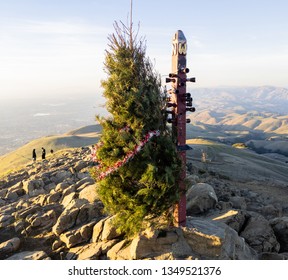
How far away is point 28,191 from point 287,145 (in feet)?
383

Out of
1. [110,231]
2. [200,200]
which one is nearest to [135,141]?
[110,231]

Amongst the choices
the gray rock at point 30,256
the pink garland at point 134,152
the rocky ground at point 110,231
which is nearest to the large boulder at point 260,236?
the rocky ground at point 110,231

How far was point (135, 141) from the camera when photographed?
995cm

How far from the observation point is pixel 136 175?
33.8 ft

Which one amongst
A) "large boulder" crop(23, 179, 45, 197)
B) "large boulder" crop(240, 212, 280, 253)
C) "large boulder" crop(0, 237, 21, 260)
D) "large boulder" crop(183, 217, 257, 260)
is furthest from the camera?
"large boulder" crop(23, 179, 45, 197)

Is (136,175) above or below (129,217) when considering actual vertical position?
above

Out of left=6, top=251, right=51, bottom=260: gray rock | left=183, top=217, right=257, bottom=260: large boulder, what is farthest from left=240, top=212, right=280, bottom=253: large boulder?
left=6, top=251, right=51, bottom=260: gray rock

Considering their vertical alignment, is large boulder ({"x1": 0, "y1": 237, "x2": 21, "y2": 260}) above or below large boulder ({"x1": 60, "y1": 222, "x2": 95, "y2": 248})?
below

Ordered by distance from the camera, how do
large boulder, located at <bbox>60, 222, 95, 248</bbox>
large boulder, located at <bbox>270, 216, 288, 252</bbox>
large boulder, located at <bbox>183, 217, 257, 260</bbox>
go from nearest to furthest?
large boulder, located at <bbox>183, 217, 257, 260</bbox> → large boulder, located at <bbox>60, 222, 95, 248</bbox> → large boulder, located at <bbox>270, 216, 288, 252</bbox>

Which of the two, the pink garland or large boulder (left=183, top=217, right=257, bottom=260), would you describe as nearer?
the pink garland

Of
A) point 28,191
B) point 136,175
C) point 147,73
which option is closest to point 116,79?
point 147,73

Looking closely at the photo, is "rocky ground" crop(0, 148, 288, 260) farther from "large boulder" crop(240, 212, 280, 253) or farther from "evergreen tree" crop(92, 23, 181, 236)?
"evergreen tree" crop(92, 23, 181, 236)

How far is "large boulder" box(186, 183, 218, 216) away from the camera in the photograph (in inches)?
626
